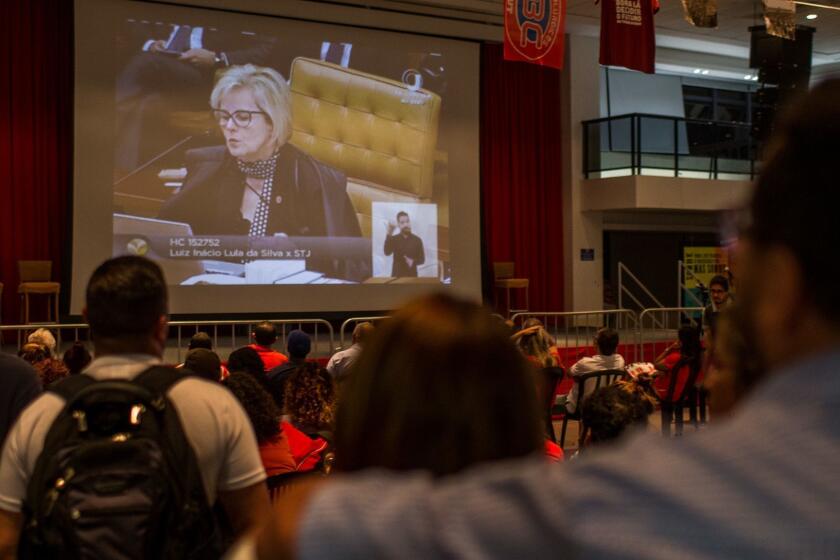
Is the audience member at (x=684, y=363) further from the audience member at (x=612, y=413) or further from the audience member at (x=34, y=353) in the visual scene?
the audience member at (x=34, y=353)

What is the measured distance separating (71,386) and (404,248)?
10.5m

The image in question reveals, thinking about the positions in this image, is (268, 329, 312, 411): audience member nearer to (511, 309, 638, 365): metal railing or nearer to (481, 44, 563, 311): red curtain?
(511, 309, 638, 365): metal railing

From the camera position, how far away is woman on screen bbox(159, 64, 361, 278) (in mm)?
10969

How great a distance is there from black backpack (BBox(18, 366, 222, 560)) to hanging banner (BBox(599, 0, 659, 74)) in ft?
27.0

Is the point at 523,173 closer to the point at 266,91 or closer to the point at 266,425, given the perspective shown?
the point at 266,91

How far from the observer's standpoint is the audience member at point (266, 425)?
2.99 metres

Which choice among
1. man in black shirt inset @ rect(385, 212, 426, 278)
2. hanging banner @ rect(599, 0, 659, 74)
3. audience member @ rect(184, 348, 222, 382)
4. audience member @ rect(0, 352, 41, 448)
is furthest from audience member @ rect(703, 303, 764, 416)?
man in black shirt inset @ rect(385, 212, 426, 278)

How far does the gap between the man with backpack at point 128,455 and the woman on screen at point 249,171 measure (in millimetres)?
9326

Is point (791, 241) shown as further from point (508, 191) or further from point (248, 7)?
point (508, 191)

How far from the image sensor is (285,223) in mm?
11312

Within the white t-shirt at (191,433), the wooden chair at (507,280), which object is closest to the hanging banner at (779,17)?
the wooden chair at (507,280)

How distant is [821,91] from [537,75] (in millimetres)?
13639

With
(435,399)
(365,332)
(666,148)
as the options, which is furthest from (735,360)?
(666,148)

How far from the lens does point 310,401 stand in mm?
3678
